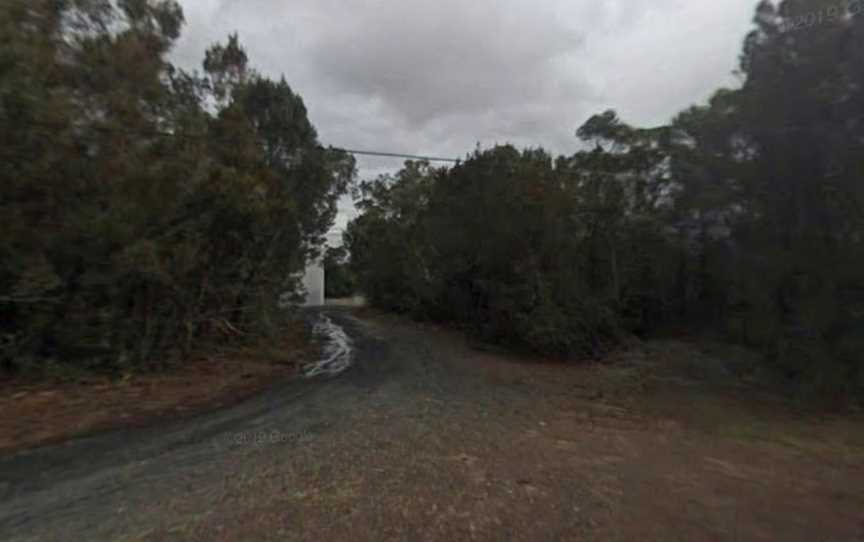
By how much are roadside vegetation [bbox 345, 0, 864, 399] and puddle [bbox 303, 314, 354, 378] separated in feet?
14.6

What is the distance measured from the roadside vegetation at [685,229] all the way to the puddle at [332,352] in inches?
175

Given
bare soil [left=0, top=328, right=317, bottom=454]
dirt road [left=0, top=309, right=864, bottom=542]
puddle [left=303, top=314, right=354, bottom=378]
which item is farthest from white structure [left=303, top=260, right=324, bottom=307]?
dirt road [left=0, top=309, right=864, bottom=542]

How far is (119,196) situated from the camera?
8219 mm

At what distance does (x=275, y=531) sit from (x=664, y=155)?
62.6 ft

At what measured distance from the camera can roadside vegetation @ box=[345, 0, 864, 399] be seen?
9.07m

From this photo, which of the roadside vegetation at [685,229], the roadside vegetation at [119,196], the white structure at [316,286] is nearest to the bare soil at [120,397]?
the roadside vegetation at [119,196]

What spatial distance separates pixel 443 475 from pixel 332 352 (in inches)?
354

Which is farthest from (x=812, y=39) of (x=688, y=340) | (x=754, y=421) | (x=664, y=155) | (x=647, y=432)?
(x=688, y=340)

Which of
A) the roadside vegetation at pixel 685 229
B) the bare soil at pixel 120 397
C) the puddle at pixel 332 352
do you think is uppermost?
the roadside vegetation at pixel 685 229

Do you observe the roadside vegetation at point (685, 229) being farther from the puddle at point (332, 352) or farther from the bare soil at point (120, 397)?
the bare soil at point (120, 397)

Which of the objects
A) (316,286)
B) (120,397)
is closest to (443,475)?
(120,397)

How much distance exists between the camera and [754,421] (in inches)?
308

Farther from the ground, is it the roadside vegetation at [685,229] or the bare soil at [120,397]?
the roadside vegetation at [685,229]

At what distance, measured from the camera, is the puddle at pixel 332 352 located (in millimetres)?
10711
